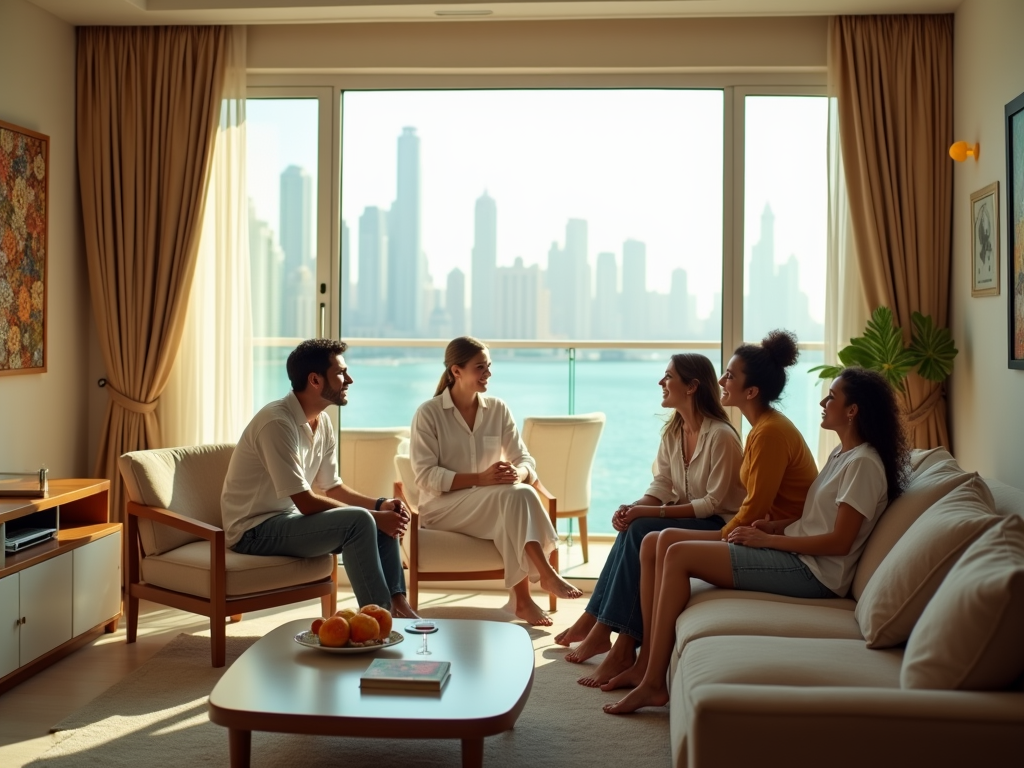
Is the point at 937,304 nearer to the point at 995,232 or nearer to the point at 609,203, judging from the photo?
the point at 995,232

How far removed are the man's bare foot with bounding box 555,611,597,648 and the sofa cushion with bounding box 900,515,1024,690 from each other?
1914 millimetres

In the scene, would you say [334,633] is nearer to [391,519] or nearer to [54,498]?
[391,519]

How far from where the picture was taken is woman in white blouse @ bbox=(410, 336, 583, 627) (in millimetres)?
4410

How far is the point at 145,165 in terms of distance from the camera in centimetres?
512

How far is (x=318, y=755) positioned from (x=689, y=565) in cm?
131

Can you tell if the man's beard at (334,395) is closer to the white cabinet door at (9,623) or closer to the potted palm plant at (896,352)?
the white cabinet door at (9,623)

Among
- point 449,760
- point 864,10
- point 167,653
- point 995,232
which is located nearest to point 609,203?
point 864,10

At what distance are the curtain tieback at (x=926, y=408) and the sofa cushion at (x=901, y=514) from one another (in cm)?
162

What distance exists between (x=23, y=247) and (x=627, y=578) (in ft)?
10.3

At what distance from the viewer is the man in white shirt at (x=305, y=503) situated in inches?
155

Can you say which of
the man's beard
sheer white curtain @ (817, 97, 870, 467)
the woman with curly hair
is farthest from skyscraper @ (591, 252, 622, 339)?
the woman with curly hair

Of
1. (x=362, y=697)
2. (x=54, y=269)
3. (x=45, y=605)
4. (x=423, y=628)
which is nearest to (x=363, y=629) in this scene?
(x=423, y=628)

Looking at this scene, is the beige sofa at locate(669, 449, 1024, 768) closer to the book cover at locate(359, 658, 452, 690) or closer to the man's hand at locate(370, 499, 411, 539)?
the book cover at locate(359, 658, 452, 690)

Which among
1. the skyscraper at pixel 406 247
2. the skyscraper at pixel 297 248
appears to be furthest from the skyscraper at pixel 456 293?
the skyscraper at pixel 297 248
